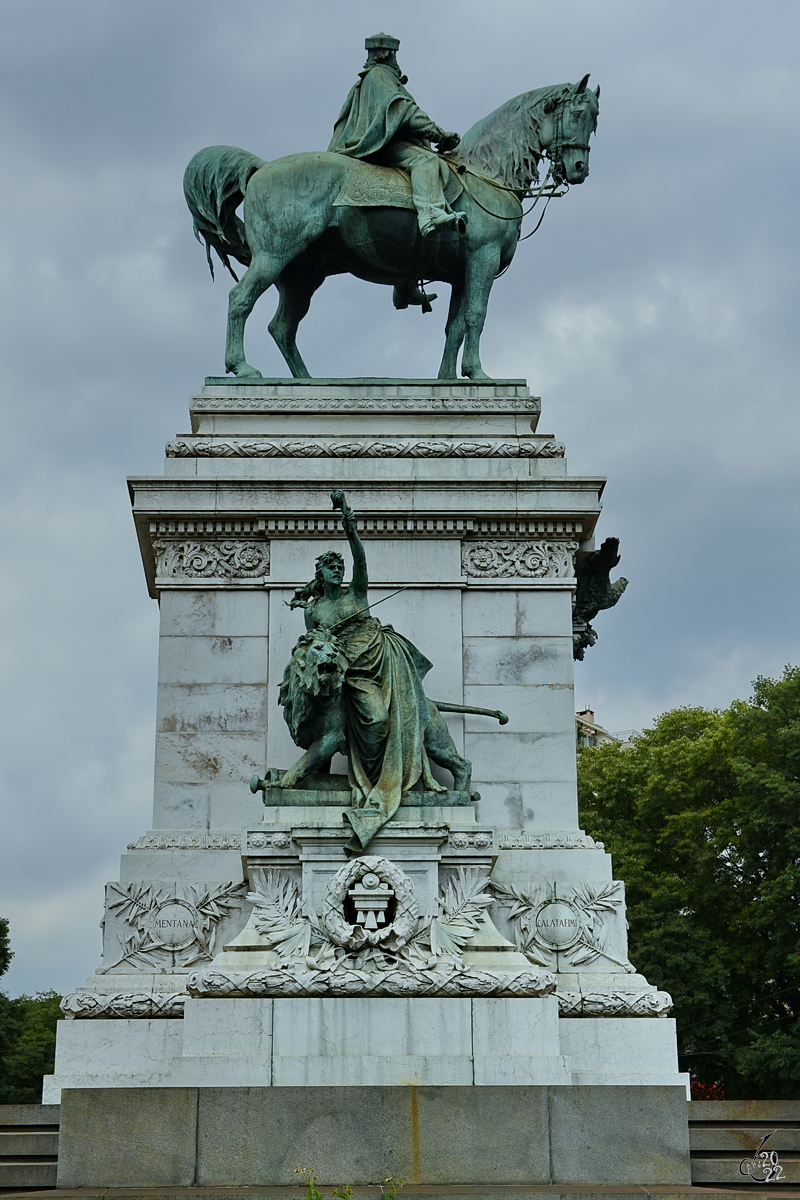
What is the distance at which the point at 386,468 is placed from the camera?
22.2 metres

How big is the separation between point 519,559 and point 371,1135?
8594 mm

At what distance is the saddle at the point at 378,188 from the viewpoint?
23.7 m

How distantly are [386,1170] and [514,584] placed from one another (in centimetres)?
847

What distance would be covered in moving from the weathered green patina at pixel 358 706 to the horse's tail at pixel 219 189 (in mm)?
7127

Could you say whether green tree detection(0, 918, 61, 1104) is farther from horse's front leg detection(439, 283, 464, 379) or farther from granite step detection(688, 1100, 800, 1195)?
granite step detection(688, 1100, 800, 1195)

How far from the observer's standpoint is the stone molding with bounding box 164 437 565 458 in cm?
2222

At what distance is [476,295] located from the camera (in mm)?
24016

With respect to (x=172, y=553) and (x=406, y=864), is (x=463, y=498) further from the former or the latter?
(x=406, y=864)

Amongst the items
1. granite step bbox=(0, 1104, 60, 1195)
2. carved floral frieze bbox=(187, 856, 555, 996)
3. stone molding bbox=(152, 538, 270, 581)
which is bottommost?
granite step bbox=(0, 1104, 60, 1195)

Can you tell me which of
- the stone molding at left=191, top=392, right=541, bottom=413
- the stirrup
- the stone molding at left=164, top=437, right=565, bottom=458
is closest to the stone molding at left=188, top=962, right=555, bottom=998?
the stone molding at left=164, top=437, right=565, bottom=458

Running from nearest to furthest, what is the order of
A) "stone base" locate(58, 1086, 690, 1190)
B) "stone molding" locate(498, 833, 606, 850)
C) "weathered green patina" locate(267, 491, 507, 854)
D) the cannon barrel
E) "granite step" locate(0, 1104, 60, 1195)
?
1. "stone base" locate(58, 1086, 690, 1190)
2. "granite step" locate(0, 1104, 60, 1195)
3. "weathered green patina" locate(267, 491, 507, 854)
4. "stone molding" locate(498, 833, 606, 850)
5. the cannon barrel

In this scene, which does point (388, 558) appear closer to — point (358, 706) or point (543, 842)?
point (358, 706)

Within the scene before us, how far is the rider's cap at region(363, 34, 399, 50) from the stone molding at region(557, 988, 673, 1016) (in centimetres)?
1411

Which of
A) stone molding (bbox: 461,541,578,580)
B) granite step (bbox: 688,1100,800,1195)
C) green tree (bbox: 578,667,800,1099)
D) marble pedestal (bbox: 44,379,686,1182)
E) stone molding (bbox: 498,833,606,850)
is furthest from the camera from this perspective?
green tree (bbox: 578,667,800,1099)
